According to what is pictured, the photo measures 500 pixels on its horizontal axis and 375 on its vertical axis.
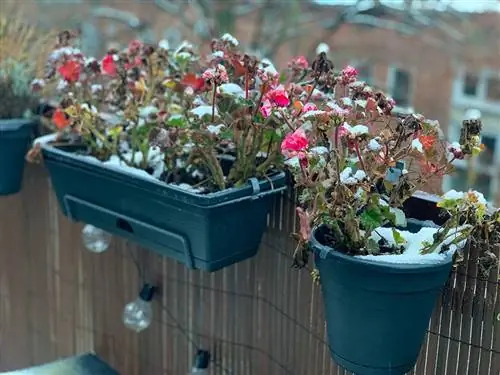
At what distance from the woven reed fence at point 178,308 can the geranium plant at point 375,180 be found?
12 centimetres

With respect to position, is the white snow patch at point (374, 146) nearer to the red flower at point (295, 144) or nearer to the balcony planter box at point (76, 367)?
the red flower at point (295, 144)

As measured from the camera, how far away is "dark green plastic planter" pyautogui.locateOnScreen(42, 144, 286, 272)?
146 centimetres

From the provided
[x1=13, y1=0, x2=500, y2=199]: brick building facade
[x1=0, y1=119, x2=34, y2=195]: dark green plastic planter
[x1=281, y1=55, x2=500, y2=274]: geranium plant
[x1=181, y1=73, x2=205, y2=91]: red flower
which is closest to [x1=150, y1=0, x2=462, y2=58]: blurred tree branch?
[x1=13, y1=0, x2=500, y2=199]: brick building facade

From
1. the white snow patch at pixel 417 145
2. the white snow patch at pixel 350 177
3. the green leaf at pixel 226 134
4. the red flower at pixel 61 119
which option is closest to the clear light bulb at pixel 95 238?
the red flower at pixel 61 119

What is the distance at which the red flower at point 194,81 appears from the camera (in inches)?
62.2

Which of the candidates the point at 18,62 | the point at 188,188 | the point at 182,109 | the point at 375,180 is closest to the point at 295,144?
the point at 375,180

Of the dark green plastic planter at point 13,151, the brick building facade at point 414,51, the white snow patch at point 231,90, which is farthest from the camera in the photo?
the brick building facade at point 414,51

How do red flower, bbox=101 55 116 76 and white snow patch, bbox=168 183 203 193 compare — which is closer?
white snow patch, bbox=168 183 203 193

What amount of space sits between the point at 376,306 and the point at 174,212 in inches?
21.3

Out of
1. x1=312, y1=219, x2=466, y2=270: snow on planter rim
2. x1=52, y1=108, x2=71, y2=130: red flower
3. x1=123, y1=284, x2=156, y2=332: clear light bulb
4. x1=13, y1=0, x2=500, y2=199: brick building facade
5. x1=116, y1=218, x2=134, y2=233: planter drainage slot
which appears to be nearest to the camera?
x1=312, y1=219, x2=466, y2=270: snow on planter rim

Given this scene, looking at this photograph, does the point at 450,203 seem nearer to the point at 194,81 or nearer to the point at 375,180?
the point at 375,180

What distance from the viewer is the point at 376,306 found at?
1.18m

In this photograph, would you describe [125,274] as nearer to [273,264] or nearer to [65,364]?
[65,364]

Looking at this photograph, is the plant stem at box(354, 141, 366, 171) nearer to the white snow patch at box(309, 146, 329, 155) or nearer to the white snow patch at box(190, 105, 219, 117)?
the white snow patch at box(309, 146, 329, 155)
